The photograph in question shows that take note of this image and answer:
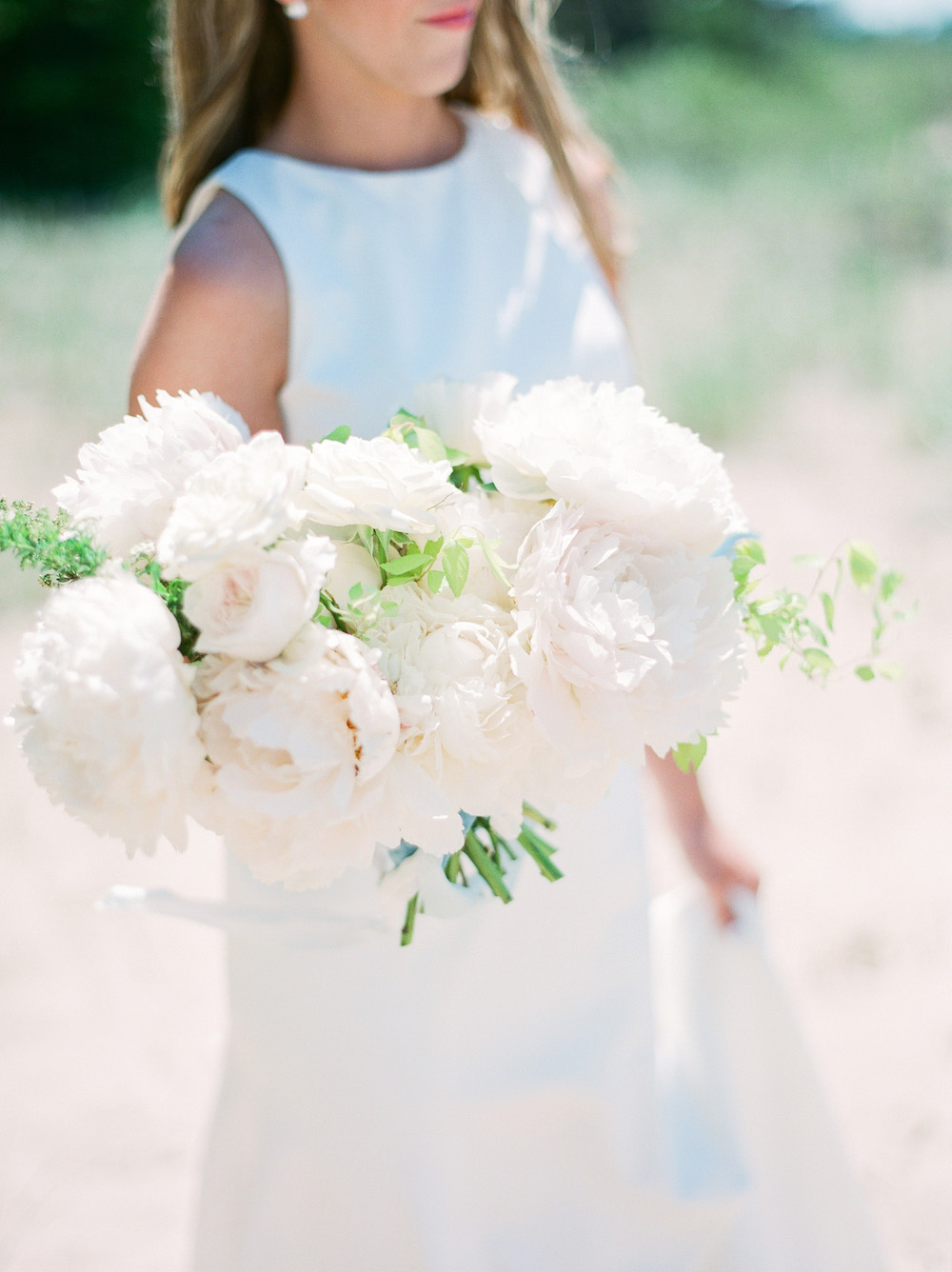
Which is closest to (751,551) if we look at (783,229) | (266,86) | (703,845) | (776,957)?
(703,845)

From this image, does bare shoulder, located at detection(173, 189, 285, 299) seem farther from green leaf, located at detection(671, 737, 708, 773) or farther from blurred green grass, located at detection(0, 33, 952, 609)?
blurred green grass, located at detection(0, 33, 952, 609)

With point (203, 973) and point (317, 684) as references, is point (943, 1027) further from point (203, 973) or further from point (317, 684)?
point (317, 684)

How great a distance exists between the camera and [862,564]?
3.71 ft

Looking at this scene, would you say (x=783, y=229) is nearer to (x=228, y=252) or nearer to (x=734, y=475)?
(x=734, y=475)

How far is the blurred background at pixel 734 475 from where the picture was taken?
2512 millimetres

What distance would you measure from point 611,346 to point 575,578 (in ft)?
3.35

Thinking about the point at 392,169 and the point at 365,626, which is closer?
the point at 365,626

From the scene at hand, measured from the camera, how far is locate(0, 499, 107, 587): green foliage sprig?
809mm

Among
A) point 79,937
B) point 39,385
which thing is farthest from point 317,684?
point 39,385

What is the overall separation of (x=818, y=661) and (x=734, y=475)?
5.14 m

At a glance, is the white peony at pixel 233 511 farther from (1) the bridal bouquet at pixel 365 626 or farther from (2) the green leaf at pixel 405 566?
(2) the green leaf at pixel 405 566

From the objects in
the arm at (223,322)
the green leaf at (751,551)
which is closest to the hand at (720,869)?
the green leaf at (751,551)

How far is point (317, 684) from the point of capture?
0.80 metres

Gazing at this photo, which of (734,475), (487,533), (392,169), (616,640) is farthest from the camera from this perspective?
(734,475)
